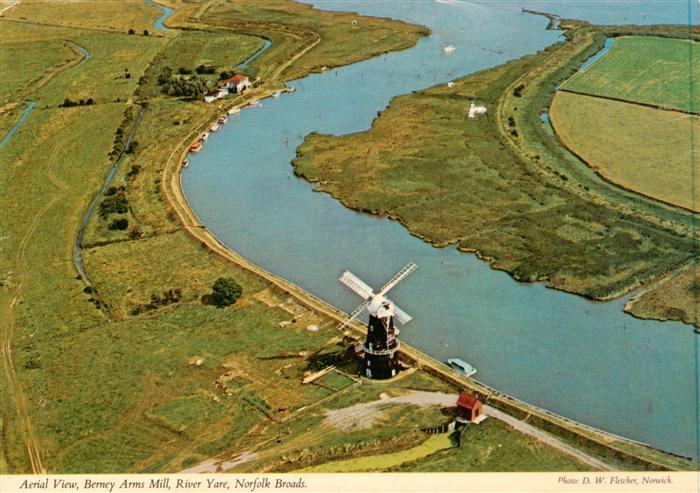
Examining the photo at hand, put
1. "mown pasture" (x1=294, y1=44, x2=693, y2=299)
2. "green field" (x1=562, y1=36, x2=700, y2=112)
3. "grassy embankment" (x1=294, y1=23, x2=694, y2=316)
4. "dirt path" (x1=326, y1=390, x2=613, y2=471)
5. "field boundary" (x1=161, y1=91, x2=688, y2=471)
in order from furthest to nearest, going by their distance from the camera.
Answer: "green field" (x1=562, y1=36, x2=700, y2=112) → "grassy embankment" (x1=294, y1=23, x2=694, y2=316) → "mown pasture" (x1=294, y1=44, x2=693, y2=299) → "field boundary" (x1=161, y1=91, x2=688, y2=471) → "dirt path" (x1=326, y1=390, x2=613, y2=471)

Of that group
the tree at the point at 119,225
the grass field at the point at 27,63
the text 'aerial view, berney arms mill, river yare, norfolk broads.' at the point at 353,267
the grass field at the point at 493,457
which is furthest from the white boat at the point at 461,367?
the grass field at the point at 27,63

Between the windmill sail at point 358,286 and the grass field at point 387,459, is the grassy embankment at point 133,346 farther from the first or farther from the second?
the windmill sail at point 358,286

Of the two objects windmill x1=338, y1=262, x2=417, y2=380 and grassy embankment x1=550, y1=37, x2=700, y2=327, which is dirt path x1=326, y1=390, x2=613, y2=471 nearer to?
windmill x1=338, y1=262, x2=417, y2=380

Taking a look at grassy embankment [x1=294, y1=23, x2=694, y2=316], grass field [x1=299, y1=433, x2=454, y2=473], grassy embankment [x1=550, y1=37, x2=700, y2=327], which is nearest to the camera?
grass field [x1=299, y1=433, x2=454, y2=473]

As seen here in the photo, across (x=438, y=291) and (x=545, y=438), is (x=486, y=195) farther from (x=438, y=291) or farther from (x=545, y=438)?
(x=545, y=438)

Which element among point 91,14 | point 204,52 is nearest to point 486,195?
point 204,52

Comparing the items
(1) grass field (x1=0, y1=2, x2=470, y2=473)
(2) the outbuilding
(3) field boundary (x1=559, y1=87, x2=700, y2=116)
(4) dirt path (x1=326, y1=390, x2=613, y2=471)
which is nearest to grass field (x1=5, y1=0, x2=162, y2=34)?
(2) the outbuilding
